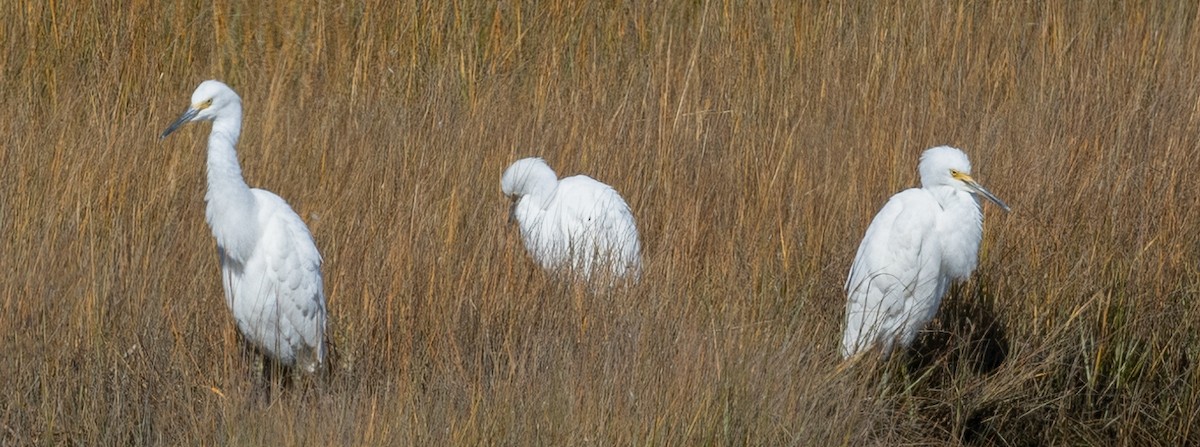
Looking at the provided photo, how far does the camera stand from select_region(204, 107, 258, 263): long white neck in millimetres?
3273

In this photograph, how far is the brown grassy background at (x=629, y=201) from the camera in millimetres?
3102

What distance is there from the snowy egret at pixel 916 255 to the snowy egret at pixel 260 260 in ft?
4.41

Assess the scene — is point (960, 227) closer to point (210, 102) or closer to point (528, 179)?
point (528, 179)

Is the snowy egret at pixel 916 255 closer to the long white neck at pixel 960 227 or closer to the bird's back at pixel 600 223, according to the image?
the long white neck at pixel 960 227

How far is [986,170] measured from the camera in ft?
14.8

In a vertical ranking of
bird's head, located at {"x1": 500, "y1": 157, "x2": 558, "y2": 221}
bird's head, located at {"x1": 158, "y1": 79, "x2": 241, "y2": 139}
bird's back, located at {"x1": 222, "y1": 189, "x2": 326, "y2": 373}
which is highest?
bird's head, located at {"x1": 158, "y1": 79, "x2": 241, "y2": 139}

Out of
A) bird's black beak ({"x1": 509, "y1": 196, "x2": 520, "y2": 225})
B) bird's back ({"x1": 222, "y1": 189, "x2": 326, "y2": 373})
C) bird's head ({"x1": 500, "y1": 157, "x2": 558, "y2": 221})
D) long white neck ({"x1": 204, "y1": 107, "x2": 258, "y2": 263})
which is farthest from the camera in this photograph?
bird's black beak ({"x1": 509, "y1": 196, "x2": 520, "y2": 225})

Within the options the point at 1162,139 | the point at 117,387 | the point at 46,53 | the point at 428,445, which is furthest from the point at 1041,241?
the point at 46,53

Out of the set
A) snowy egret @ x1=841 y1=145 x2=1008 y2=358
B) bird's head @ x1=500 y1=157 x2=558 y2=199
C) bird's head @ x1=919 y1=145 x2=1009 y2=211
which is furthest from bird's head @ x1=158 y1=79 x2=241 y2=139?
bird's head @ x1=919 y1=145 x2=1009 y2=211

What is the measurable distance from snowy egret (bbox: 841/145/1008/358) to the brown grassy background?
13 cm

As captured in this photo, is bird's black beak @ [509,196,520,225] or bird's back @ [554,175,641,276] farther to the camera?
bird's black beak @ [509,196,520,225]

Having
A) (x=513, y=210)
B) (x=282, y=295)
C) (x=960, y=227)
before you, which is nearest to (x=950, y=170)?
(x=960, y=227)

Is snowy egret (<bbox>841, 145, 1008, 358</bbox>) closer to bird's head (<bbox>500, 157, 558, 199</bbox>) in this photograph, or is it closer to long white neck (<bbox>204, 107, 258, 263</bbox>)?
bird's head (<bbox>500, 157, 558, 199</bbox>)

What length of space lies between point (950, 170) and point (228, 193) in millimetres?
1789
